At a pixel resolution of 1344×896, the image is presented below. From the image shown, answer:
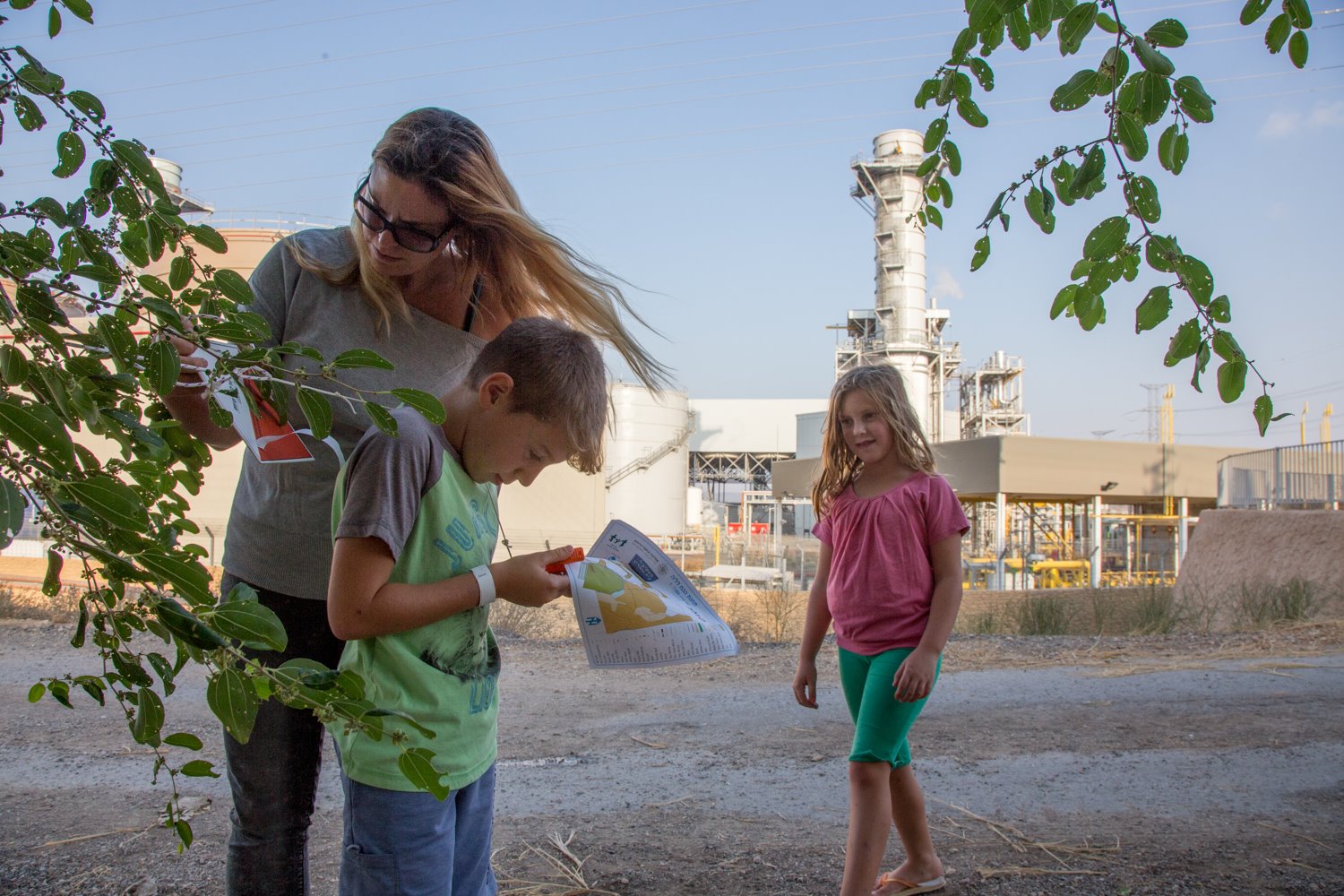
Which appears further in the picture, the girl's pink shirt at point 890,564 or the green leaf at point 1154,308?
the girl's pink shirt at point 890,564

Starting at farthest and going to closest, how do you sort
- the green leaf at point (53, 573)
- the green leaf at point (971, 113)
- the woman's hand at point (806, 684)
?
the woman's hand at point (806, 684)
the green leaf at point (971, 113)
the green leaf at point (53, 573)

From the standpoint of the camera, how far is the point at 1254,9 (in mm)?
1648

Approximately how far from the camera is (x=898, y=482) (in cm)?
283

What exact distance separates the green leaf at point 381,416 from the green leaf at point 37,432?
260 mm

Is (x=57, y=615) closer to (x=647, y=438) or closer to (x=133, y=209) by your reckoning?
(x=133, y=209)

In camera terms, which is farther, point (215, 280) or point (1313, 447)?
point (1313, 447)

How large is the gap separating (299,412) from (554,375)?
494mm

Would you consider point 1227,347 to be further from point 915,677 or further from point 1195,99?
point 915,677

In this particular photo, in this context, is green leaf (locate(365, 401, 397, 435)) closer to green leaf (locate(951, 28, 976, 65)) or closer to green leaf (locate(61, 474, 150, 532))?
green leaf (locate(61, 474, 150, 532))

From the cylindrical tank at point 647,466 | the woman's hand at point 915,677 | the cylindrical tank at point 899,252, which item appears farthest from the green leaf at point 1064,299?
the cylindrical tank at point 899,252

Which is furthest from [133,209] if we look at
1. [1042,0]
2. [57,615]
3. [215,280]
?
[57,615]

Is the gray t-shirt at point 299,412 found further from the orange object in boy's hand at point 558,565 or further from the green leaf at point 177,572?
the green leaf at point 177,572

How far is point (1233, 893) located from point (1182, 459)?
24623mm

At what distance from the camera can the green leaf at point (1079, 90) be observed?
1.64 metres
